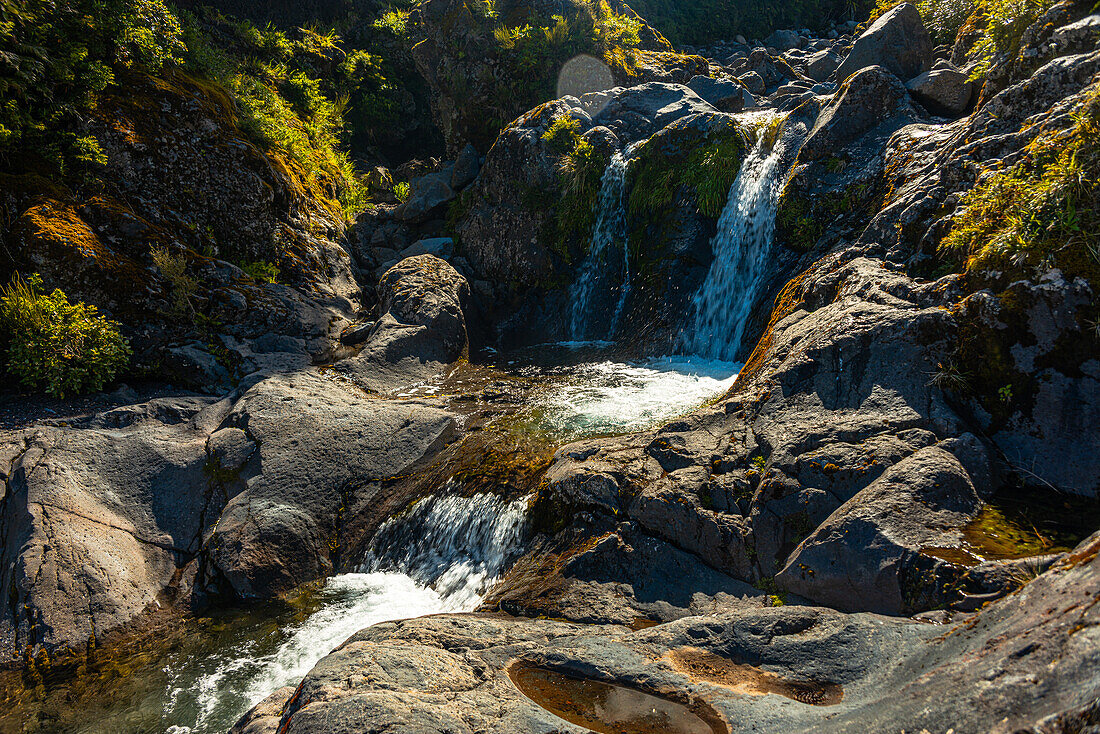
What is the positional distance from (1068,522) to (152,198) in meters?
14.9

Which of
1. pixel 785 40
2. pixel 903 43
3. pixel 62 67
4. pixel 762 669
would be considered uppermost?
pixel 785 40

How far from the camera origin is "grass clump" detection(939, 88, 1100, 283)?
4.73 meters

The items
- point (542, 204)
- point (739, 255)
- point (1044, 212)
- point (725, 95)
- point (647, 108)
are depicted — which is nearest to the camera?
point (1044, 212)

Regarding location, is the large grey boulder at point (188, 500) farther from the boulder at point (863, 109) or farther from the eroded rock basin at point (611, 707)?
the boulder at point (863, 109)

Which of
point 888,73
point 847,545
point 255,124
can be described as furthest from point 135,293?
point 888,73

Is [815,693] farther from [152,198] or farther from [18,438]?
[152,198]

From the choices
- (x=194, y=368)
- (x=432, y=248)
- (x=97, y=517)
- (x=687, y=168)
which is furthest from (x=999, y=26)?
(x=97, y=517)

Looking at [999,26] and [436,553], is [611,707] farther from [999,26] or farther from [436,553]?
[999,26]

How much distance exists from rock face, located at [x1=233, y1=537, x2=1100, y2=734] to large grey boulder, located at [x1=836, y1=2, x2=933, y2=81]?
10.6 metres

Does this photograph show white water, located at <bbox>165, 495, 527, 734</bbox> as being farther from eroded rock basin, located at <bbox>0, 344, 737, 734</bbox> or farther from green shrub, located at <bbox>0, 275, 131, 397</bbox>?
green shrub, located at <bbox>0, 275, 131, 397</bbox>

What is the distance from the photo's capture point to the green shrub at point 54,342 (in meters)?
8.45

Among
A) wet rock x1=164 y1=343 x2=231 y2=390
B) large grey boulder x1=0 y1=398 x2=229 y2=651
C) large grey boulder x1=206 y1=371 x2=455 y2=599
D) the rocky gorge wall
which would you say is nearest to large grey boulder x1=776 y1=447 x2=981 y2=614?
the rocky gorge wall

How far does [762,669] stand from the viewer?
12.2 feet

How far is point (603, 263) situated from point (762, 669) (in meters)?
11.1
